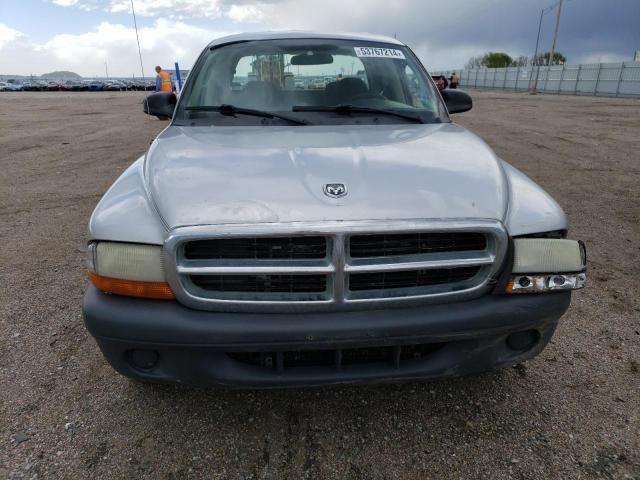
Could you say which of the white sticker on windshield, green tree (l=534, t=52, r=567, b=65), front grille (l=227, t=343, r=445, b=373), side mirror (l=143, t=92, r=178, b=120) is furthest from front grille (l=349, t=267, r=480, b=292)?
green tree (l=534, t=52, r=567, b=65)

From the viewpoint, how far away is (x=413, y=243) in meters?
1.94

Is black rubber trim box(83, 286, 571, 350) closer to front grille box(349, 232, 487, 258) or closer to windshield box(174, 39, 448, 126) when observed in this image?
front grille box(349, 232, 487, 258)

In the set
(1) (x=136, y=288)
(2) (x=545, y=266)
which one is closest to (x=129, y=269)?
(1) (x=136, y=288)

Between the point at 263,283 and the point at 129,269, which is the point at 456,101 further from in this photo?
the point at 129,269

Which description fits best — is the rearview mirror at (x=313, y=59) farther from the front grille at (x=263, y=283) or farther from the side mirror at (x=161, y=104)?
the front grille at (x=263, y=283)

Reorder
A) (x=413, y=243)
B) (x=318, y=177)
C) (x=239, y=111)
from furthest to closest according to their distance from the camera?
1. (x=239, y=111)
2. (x=318, y=177)
3. (x=413, y=243)

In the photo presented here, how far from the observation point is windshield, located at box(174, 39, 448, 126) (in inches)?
117

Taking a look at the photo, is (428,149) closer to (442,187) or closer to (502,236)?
(442,187)

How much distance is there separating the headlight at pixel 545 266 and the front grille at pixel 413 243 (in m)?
0.17

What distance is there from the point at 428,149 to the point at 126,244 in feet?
4.92

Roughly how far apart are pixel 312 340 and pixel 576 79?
40121 millimetres

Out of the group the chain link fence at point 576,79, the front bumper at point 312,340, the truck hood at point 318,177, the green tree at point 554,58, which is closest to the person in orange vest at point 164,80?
the truck hood at point 318,177

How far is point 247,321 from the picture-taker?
1.86 metres

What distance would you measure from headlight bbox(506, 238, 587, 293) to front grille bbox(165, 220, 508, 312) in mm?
98
